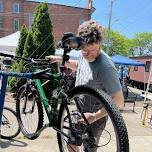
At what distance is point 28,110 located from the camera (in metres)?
3.91

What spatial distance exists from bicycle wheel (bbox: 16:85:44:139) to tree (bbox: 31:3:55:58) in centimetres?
776

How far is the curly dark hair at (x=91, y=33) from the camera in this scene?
2.62 meters

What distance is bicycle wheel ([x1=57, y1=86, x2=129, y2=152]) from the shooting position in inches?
90.6

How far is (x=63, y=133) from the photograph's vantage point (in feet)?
8.71

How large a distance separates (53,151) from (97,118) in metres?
2.58

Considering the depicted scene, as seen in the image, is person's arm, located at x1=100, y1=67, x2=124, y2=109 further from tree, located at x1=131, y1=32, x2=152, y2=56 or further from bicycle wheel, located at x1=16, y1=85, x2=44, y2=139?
tree, located at x1=131, y1=32, x2=152, y2=56

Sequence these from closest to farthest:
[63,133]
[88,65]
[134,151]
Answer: [63,133] → [88,65] → [134,151]

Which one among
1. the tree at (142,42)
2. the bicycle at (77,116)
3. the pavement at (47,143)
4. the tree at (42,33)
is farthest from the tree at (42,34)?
the tree at (142,42)

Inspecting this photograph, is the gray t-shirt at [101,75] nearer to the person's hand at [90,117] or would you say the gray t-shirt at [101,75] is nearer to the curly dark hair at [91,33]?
the person's hand at [90,117]

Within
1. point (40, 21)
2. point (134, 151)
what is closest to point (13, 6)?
point (40, 21)

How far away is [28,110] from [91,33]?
5.22ft

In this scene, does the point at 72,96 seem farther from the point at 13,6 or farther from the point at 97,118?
the point at 13,6

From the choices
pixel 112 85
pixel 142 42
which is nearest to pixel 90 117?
pixel 112 85

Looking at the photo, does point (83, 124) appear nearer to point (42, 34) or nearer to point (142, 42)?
point (42, 34)
